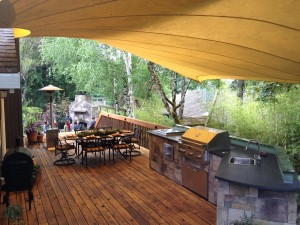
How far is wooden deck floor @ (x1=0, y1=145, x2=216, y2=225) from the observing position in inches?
180

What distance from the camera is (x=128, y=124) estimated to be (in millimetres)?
10516

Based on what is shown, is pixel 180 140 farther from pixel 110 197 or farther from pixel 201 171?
pixel 110 197

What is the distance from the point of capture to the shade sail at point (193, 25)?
8.24ft

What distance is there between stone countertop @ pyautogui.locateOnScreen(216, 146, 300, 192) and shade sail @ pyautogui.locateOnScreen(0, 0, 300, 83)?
141cm

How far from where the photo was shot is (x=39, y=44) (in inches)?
906

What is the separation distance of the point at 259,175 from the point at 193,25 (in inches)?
77.3

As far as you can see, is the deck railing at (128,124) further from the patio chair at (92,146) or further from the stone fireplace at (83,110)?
the stone fireplace at (83,110)

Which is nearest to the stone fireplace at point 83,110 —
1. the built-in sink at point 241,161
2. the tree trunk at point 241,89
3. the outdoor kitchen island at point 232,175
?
the tree trunk at point 241,89

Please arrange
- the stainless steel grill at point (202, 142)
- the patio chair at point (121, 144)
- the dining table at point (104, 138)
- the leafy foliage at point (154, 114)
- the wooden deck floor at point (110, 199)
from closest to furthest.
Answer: the wooden deck floor at point (110, 199)
the stainless steel grill at point (202, 142)
the dining table at point (104, 138)
the patio chair at point (121, 144)
the leafy foliage at point (154, 114)

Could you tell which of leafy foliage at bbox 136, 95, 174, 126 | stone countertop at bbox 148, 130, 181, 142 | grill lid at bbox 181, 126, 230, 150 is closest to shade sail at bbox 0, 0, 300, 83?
grill lid at bbox 181, 126, 230, 150

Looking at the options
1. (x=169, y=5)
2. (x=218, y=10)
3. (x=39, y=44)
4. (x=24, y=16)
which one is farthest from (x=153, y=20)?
(x=39, y=44)

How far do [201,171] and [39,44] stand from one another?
21.3m

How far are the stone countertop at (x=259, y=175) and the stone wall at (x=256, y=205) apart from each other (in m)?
0.09

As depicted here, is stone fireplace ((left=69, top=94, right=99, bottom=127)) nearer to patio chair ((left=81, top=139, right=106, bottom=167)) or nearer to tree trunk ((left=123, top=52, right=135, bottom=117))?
tree trunk ((left=123, top=52, right=135, bottom=117))
